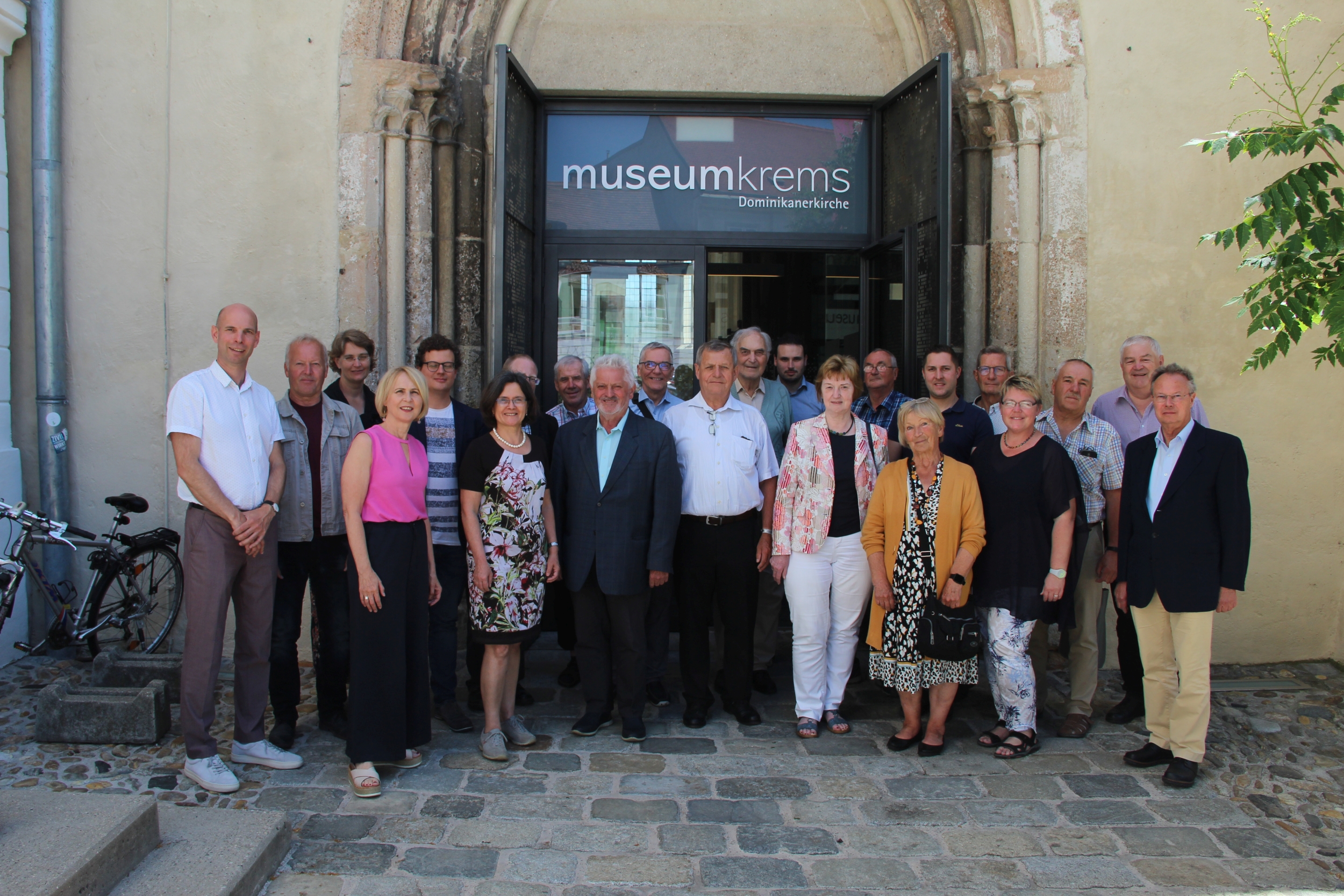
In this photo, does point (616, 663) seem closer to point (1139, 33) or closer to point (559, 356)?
point (559, 356)

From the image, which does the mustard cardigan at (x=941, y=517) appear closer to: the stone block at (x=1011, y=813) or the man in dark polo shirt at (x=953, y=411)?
the man in dark polo shirt at (x=953, y=411)

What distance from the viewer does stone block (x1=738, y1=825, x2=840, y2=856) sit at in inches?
131

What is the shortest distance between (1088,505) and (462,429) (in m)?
2.99

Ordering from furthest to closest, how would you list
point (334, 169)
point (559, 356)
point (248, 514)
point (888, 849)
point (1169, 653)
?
point (559, 356) → point (334, 169) → point (1169, 653) → point (248, 514) → point (888, 849)

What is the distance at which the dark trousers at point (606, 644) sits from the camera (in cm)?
441

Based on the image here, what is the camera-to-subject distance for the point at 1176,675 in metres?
4.23

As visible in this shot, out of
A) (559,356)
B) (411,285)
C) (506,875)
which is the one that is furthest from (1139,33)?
(506,875)

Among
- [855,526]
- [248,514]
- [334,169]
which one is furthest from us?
[334,169]

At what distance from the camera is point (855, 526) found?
4453 mm

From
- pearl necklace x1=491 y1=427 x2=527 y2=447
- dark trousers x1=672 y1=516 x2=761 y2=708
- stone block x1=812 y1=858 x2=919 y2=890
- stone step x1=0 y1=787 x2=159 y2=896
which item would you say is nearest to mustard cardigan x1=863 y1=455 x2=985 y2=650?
dark trousers x1=672 y1=516 x2=761 y2=708

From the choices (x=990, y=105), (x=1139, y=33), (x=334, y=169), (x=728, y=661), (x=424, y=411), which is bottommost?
(x=728, y=661)

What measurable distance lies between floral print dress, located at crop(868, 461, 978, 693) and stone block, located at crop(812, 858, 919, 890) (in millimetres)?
1099

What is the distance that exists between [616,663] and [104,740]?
2265mm

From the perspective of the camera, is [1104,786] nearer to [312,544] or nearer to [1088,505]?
[1088,505]
